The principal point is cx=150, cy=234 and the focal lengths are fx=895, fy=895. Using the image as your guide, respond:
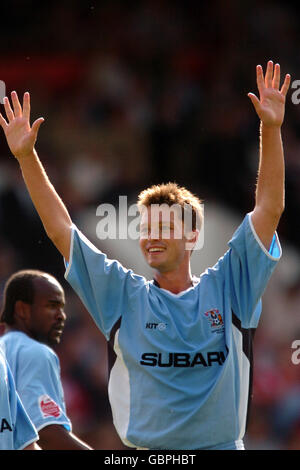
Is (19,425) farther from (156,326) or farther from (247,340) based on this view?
(247,340)

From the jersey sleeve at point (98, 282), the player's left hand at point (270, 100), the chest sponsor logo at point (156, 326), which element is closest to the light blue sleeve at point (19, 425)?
the jersey sleeve at point (98, 282)

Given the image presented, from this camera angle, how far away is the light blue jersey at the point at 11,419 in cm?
404

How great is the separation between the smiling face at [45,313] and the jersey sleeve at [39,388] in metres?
0.24

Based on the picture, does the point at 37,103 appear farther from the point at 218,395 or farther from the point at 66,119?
the point at 218,395

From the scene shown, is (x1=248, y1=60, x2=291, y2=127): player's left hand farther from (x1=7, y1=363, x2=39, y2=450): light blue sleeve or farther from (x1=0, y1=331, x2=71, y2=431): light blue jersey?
(x1=0, y1=331, x2=71, y2=431): light blue jersey

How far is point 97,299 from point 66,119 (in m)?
8.63

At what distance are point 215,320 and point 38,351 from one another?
150cm

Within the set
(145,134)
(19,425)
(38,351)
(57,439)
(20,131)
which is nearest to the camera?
(19,425)

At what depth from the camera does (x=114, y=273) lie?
14.8ft

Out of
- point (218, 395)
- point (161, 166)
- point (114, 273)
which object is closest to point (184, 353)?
point (218, 395)

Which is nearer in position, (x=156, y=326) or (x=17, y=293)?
(x=156, y=326)

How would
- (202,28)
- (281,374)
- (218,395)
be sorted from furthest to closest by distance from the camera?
1. (202,28)
2. (281,374)
3. (218,395)

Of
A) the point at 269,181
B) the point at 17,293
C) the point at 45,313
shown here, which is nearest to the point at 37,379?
the point at 45,313

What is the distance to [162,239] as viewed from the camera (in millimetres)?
4512
